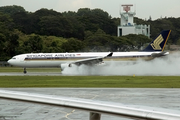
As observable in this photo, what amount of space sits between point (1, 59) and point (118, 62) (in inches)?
1590

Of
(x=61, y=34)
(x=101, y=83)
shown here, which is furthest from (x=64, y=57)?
(x=61, y=34)

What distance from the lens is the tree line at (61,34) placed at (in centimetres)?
9006

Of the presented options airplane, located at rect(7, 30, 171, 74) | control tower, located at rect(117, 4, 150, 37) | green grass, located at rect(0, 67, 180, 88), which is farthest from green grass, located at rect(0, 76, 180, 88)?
control tower, located at rect(117, 4, 150, 37)

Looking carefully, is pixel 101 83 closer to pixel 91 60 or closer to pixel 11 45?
pixel 91 60

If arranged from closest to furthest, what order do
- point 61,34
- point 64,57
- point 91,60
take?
point 91,60 < point 64,57 < point 61,34

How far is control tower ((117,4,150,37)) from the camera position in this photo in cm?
15400

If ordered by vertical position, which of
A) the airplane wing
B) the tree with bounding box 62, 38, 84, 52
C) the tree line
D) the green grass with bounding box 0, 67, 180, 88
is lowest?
the green grass with bounding box 0, 67, 180, 88

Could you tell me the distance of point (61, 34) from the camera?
131125 millimetres

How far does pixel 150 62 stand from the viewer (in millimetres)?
52656

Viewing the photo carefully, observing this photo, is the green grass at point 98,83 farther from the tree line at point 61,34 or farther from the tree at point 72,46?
the tree at point 72,46

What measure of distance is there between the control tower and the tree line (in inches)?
367

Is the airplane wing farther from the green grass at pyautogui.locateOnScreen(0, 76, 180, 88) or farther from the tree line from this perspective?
the tree line

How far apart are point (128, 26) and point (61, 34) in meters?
35.0

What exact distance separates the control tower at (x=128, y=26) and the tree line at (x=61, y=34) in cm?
931
